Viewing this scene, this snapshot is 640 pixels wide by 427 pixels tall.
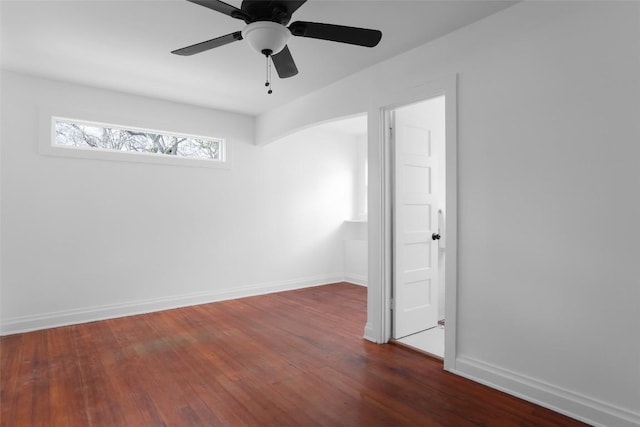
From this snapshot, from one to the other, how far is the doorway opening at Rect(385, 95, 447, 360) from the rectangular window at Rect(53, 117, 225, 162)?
2.73 m

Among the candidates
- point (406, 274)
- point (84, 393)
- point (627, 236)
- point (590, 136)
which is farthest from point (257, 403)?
point (590, 136)

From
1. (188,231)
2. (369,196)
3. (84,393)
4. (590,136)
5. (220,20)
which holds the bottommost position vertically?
(84,393)

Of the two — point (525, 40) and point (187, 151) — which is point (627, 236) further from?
point (187, 151)

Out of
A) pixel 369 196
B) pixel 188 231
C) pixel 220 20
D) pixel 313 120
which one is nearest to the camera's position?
pixel 220 20

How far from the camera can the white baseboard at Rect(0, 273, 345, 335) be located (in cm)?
371

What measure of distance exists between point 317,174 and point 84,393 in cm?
440

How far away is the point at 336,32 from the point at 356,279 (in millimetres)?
4694

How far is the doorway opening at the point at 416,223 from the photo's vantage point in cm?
340

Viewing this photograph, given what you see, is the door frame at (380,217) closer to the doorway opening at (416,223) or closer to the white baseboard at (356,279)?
the doorway opening at (416,223)

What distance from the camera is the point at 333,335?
356 cm

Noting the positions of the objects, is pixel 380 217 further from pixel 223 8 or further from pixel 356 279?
pixel 356 279

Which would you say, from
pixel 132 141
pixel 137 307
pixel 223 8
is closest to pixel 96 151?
pixel 132 141

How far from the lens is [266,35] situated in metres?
1.97

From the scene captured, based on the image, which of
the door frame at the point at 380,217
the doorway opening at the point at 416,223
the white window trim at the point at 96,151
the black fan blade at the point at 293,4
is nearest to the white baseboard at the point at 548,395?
the doorway opening at the point at 416,223
